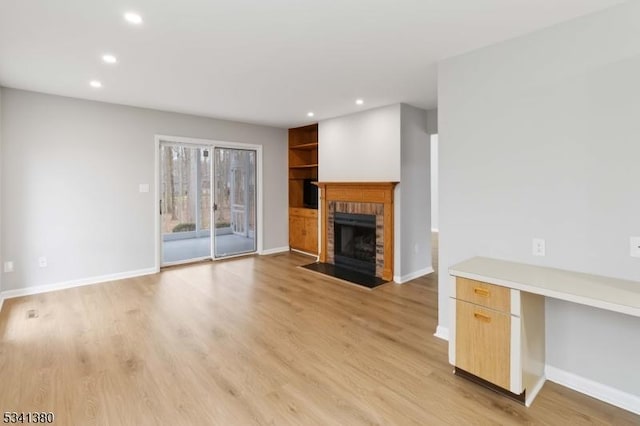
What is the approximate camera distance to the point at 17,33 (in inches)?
98.0

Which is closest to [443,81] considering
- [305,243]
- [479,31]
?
[479,31]

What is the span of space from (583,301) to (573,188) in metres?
0.90

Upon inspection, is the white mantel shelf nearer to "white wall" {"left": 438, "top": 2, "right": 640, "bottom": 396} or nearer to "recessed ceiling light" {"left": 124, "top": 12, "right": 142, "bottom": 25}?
"white wall" {"left": 438, "top": 2, "right": 640, "bottom": 396}

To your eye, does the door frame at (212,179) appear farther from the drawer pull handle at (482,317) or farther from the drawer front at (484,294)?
the drawer pull handle at (482,317)

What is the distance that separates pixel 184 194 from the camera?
19.2 feet

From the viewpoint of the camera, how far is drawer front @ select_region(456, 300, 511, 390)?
208 cm

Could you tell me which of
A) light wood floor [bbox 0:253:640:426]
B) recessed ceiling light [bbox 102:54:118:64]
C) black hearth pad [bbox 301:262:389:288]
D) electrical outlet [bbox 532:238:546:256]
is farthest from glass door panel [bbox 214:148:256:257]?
electrical outlet [bbox 532:238:546:256]

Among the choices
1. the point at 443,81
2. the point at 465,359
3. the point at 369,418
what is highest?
the point at 443,81

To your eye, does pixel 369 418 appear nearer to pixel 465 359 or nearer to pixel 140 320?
pixel 465 359

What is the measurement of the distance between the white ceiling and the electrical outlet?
1.59 meters

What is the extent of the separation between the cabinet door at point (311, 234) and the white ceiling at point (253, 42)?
9.18 feet

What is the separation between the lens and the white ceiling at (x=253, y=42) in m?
2.14

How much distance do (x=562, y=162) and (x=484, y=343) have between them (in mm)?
1407

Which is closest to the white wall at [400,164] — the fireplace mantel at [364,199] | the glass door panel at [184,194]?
Result: the fireplace mantel at [364,199]
